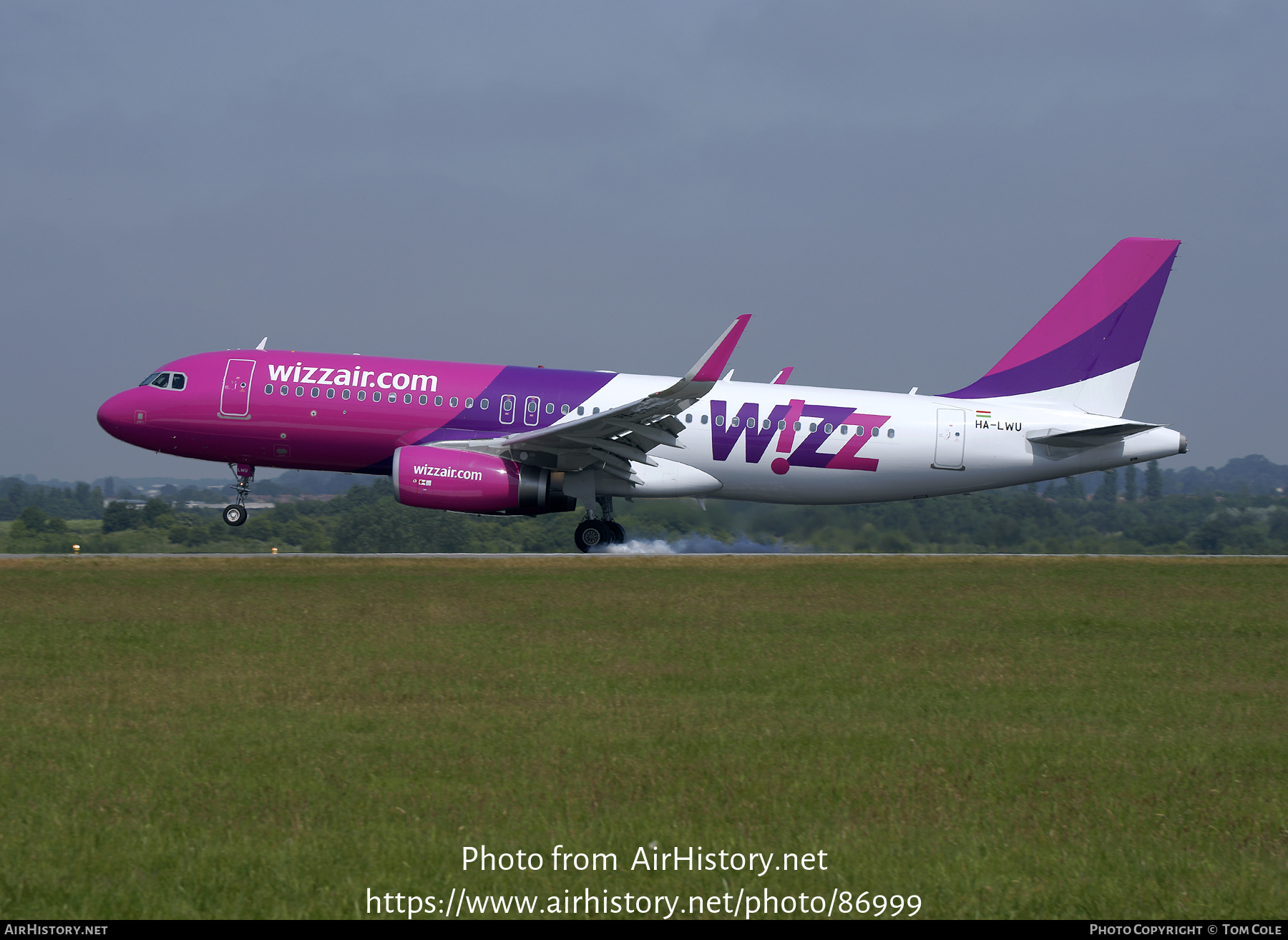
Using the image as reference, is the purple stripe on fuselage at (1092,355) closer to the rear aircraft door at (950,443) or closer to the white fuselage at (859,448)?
the white fuselage at (859,448)

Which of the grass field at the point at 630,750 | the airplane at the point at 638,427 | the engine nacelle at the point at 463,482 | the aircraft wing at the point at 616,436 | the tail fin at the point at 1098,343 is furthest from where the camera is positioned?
the tail fin at the point at 1098,343

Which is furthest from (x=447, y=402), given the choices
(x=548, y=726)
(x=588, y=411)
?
(x=548, y=726)

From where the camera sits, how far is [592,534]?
24.6m

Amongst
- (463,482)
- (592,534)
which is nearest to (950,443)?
(592,534)

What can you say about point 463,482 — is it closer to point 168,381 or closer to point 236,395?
point 236,395

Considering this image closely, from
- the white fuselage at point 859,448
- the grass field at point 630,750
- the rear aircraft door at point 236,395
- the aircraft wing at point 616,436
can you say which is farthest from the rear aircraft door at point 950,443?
the rear aircraft door at point 236,395

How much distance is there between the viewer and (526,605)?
16.1m

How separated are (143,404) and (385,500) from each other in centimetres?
1115

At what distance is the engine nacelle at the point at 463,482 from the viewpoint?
22203 mm

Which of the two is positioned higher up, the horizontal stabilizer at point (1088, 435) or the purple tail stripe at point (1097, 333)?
the purple tail stripe at point (1097, 333)

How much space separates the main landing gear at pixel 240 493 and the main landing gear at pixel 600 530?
7421mm

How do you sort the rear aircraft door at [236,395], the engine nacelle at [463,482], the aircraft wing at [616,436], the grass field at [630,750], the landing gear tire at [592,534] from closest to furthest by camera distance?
1. the grass field at [630,750]
2. the aircraft wing at [616,436]
3. the engine nacelle at [463,482]
4. the rear aircraft door at [236,395]
5. the landing gear tire at [592,534]

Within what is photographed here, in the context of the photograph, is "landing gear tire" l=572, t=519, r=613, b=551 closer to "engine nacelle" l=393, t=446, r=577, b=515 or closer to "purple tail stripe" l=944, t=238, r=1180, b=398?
"engine nacelle" l=393, t=446, r=577, b=515

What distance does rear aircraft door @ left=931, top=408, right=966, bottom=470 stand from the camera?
25.2m
